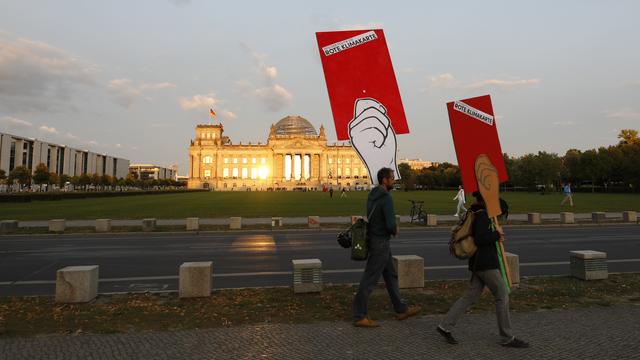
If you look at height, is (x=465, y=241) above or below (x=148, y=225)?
above

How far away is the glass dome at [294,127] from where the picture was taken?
621 ft

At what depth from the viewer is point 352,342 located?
6145mm

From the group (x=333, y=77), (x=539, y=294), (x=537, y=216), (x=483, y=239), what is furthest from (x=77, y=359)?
(x=537, y=216)

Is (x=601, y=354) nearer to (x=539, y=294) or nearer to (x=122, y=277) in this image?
(x=539, y=294)

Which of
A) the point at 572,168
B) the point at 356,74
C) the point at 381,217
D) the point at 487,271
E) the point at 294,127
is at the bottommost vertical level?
the point at 487,271

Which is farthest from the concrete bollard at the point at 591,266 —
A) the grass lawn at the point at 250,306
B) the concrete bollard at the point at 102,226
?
Result: the concrete bollard at the point at 102,226

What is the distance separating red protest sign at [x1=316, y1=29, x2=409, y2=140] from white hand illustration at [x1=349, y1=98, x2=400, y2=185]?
0.31 feet

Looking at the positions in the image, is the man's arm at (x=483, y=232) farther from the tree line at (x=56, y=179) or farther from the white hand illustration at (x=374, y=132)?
the tree line at (x=56, y=179)

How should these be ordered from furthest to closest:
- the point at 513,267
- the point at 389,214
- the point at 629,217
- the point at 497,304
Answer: the point at 629,217
the point at 513,267
the point at 389,214
the point at 497,304

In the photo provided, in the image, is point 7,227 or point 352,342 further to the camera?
point 7,227

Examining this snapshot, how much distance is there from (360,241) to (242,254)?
875 centimetres

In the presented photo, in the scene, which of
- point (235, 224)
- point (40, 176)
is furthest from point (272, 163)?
point (235, 224)

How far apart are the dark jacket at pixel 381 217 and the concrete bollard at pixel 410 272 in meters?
2.81

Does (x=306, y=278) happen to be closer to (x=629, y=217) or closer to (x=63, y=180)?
(x=629, y=217)
